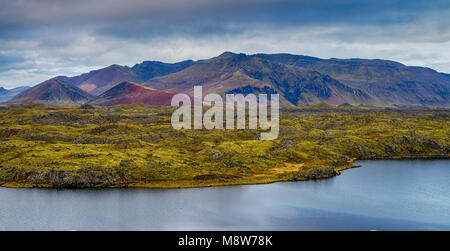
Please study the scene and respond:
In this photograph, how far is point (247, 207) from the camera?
332 ft

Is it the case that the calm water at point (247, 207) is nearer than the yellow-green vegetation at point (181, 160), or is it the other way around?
the calm water at point (247, 207)

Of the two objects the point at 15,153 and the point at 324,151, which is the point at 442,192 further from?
the point at 15,153

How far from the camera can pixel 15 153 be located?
512 ft

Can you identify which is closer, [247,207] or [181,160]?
[247,207]

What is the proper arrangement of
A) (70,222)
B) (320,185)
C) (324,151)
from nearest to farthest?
1. (70,222)
2. (320,185)
3. (324,151)

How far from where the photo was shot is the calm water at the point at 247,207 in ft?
283

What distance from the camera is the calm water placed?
86125mm

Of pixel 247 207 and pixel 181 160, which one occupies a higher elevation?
pixel 181 160

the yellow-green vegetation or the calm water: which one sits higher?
the yellow-green vegetation

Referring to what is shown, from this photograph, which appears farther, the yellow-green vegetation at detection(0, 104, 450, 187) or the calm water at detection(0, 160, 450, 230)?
the yellow-green vegetation at detection(0, 104, 450, 187)
